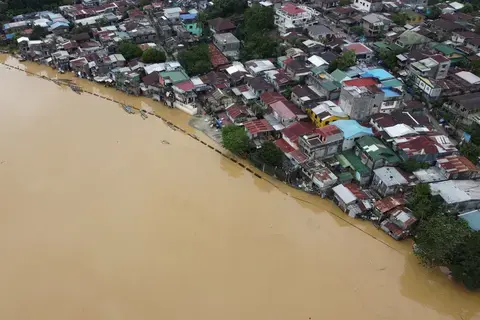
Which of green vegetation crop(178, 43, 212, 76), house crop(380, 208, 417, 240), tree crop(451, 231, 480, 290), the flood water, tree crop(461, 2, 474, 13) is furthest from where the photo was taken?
tree crop(461, 2, 474, 13)

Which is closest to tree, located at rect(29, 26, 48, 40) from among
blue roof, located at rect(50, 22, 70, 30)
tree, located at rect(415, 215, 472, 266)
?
blue roof, located at rect(50, 22, 70, 30)

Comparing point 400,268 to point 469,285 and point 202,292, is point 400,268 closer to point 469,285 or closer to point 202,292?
point 469,285

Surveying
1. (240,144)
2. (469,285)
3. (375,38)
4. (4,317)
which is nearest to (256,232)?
(240,144)

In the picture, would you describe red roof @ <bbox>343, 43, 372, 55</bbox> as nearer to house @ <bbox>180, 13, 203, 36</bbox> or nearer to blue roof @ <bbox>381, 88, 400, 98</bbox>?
blue roof @ <bbox>381, 88, 400, 98</bbox>

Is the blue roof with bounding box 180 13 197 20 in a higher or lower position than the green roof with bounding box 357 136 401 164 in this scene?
higher

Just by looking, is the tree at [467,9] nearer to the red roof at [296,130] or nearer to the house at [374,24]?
the house at [374,24]

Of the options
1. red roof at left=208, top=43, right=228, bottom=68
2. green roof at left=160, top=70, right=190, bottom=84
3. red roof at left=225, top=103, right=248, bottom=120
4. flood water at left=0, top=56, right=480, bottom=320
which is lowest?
flood water at left=0, top=56, right=480, bottom=320

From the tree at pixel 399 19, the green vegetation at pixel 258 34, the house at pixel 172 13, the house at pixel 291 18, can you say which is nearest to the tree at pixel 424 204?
the green vegetation at pixel 258 34

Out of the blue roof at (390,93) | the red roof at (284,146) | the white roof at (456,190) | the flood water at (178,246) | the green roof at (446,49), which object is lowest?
the flood water at (178,246)
